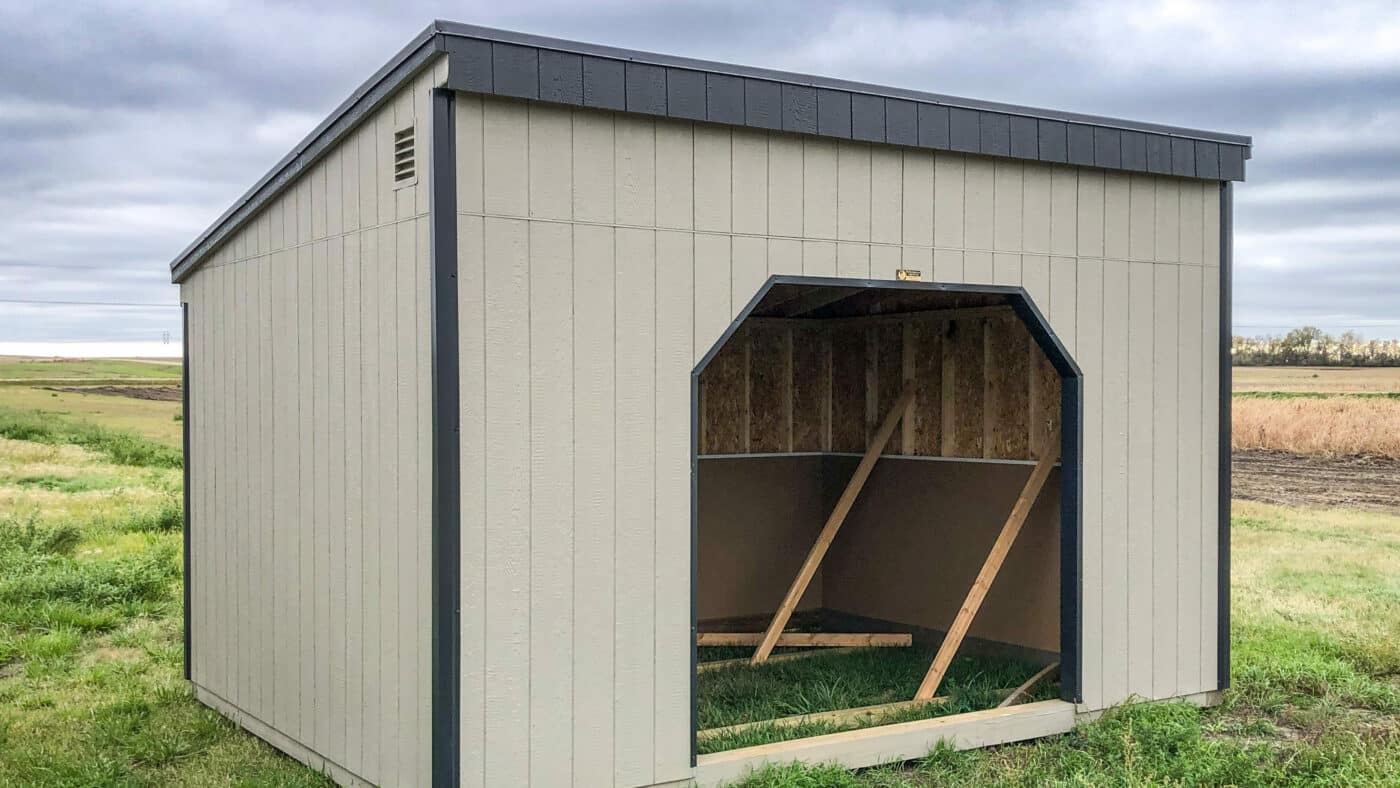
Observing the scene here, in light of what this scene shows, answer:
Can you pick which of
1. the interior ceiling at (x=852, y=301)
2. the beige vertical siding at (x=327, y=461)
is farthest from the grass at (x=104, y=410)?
the interior ceiling at (x=852, y=301)

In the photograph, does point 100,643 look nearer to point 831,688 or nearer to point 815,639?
point 815,639

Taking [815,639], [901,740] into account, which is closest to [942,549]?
[815,639]

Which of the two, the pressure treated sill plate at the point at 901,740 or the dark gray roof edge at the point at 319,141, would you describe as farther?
the pressure treated sill plate at the point at 901,740

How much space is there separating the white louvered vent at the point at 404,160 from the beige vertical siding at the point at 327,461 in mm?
39

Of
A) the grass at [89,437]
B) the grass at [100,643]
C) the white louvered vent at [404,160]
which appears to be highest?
the white louvered vent at [404,160]

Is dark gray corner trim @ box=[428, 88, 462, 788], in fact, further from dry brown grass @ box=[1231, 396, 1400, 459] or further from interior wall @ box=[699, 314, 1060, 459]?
dry brown grass @ box=[1231, 396, 1400, 459]

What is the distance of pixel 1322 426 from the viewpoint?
62.5ft

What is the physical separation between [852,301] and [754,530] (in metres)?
1.78

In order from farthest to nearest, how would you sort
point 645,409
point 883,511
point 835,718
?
point 883,511 → point 835,718 → point 645,409

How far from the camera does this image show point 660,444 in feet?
17.5

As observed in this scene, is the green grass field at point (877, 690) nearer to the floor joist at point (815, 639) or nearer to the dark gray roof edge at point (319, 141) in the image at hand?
the floor joist at point (815, 639)

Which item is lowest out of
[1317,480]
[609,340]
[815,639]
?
[815,639]

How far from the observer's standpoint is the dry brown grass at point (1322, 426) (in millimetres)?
18562

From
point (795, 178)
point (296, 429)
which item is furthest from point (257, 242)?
point (795, 178)
